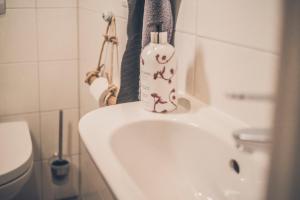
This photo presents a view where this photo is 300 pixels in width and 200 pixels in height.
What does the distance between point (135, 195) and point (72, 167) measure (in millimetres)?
1405

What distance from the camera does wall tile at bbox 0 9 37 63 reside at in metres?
1.50

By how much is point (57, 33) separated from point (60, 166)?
61 centimetres

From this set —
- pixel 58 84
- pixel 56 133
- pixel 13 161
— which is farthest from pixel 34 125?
pixel 13 161

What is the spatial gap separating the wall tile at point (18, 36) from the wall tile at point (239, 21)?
3.23ft

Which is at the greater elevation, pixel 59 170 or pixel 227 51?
pixel 227 51

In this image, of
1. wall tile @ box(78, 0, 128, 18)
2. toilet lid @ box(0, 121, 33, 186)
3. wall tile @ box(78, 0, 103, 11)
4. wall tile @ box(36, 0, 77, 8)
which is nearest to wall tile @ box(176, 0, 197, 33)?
wall tile @ box(78, 0, 128, 18)

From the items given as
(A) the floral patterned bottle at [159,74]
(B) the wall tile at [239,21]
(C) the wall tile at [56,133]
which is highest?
(B) the wall tile at [239,21]

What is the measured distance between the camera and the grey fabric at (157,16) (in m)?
0.82

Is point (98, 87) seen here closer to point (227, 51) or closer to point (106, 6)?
point (106, 6)

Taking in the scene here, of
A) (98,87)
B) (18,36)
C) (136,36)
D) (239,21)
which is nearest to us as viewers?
(239,21)

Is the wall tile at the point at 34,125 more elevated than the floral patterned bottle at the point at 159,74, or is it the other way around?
the floral patterned bottle at the point at 159,74

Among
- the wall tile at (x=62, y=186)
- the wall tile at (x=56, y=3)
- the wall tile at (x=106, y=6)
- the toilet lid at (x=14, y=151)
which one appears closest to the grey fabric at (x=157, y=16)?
the wall tile at (x=106, y=6)

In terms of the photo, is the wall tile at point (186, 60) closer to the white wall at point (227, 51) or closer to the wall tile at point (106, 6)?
the white wall at point (227, 51)

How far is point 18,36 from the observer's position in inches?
60.4
